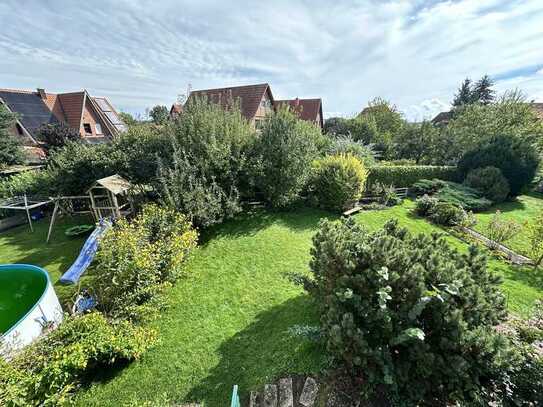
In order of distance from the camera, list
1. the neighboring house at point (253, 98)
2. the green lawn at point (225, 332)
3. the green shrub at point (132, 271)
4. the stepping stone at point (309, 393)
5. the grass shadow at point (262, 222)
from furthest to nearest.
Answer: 1. the neighboring house at point (253, 98)
2. the grass shadow at point (262, 222)
3. the green shrub at point (132, 271)
4. the green lawn at point (225, 332)
5. the stepping stone at point (309, 393)

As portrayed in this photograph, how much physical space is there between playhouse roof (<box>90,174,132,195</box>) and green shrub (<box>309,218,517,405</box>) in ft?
27.5

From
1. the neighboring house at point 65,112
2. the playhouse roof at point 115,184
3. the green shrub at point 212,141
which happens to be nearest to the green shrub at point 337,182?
the green shrub at point 212,141

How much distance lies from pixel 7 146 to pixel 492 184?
94.5ft

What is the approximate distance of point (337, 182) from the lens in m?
10.1

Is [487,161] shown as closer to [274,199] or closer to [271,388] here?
[274,199]

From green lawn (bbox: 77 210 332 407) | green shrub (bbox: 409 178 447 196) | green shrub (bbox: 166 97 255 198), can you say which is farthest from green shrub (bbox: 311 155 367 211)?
green shrub (bbox: 409 178 447 196)

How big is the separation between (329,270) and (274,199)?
6624 millimetres

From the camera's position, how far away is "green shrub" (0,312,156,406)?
3.04 metres

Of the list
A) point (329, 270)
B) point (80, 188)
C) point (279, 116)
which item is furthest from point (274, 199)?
point (80, 188)

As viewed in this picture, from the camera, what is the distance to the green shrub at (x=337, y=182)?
10.2 meters

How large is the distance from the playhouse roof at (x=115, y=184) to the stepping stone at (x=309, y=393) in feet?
27.5

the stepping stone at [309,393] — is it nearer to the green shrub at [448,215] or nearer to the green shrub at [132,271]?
the green shrub at [132,271]

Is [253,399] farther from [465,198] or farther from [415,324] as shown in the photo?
[465,198]

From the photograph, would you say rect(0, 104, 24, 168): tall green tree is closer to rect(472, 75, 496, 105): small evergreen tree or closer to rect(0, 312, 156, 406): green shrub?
rect(0, 312, 156, 406): green shrub
